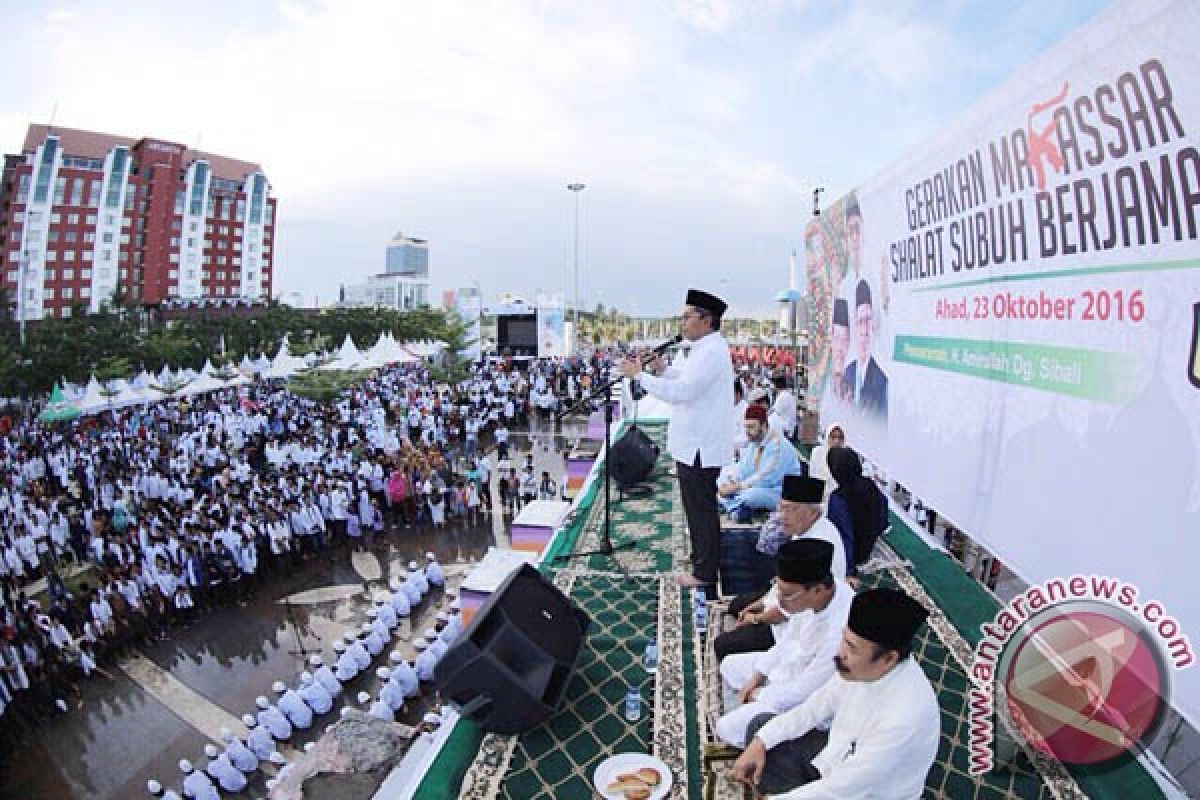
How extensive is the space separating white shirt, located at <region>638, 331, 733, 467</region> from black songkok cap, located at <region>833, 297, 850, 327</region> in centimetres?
246

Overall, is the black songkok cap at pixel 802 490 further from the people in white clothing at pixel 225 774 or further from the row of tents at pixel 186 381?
the row of tents at pixel 186 381

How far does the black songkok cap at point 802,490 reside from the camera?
288 cm

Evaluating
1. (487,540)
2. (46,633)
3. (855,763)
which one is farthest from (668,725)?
(487,540)

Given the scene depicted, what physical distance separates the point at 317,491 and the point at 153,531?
2120 millimetres

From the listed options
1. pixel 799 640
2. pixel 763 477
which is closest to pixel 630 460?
pixel 763 477

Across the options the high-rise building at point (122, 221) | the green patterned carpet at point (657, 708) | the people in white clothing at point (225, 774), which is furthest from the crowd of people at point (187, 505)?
the high-rise building at point (122, 221)

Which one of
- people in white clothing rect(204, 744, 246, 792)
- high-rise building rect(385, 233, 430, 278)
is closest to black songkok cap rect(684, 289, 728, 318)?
people in white clothing rect(204, 744, 246, 792)

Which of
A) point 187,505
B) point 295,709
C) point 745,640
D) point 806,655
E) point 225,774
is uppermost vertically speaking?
point 806,655

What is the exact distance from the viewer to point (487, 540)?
1053 cm

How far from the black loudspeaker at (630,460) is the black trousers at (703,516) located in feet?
7.85

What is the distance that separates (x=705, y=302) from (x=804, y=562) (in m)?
1.68

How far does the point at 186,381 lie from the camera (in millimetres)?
17625

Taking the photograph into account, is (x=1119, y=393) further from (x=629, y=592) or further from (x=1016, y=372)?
(x=629, y=592)

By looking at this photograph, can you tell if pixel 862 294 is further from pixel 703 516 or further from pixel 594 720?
pixel 594 720
